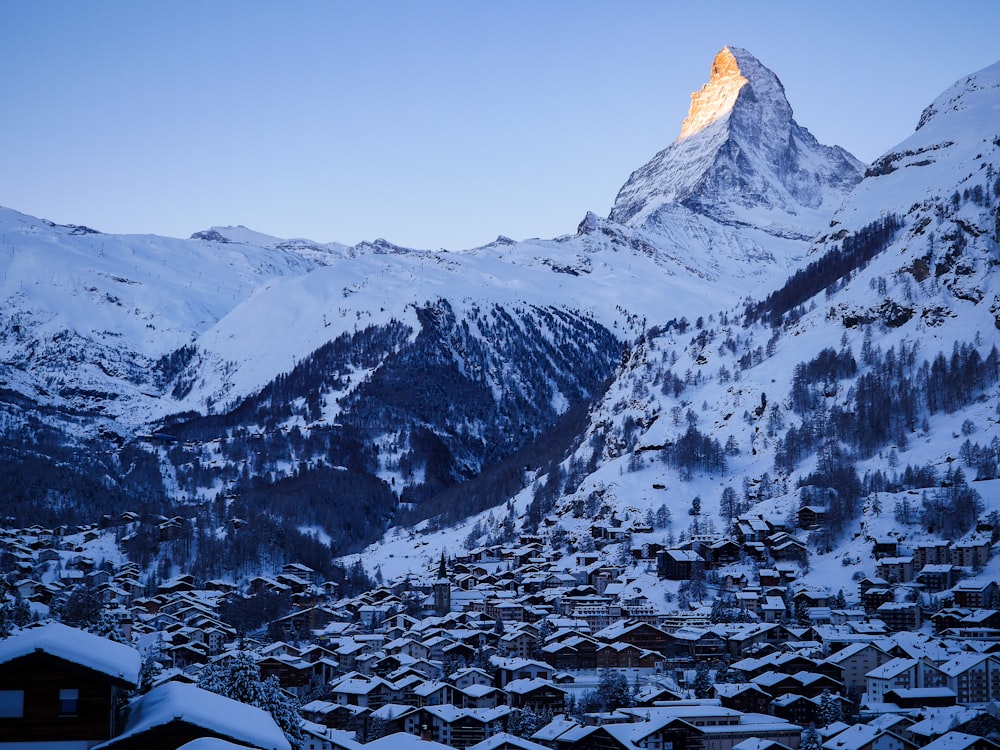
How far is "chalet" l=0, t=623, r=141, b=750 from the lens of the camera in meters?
18.2

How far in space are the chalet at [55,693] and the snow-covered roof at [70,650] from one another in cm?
1

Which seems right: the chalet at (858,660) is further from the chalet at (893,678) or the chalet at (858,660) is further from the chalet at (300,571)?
the chalet at (300,571)

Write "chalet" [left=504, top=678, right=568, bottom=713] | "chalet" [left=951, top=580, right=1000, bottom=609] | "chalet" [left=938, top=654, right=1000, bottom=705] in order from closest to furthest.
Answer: "chalet" [left=938, top=654, right=1000, bottom=705] → "chalet" [left=504, top=678, right=568, bottom=713] → "chalet" [left=951, top=580, right=1000, bottom=609]

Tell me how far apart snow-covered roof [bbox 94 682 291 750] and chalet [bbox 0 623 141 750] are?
530 millimetres

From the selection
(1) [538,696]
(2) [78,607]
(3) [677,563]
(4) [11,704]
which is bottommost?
(1) [538,696]

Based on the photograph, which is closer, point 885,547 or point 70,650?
point 70,650

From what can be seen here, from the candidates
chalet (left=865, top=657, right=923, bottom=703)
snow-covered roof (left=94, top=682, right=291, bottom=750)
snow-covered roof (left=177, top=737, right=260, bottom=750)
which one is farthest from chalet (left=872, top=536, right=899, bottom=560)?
snow-covered roof (left=177, top=737, right=260, bottom=750)

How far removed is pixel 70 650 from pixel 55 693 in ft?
2.11

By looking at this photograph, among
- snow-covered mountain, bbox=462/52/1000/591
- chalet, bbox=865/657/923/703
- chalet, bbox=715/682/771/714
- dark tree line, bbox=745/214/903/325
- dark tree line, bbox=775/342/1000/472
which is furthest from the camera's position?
dark tree line, bbox=745/214/903/325

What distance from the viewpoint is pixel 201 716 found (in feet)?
61.3

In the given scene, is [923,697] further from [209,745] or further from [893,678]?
[209,745]

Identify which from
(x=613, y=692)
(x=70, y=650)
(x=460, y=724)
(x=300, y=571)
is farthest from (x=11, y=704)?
(x=300, y=571)

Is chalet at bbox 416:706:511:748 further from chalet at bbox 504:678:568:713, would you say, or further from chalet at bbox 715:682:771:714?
chalet at bbox 715:682:771:714

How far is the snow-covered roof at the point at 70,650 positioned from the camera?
18188mm
